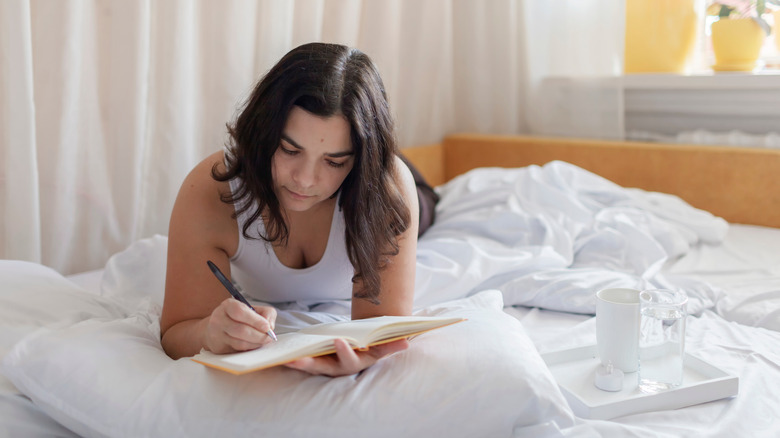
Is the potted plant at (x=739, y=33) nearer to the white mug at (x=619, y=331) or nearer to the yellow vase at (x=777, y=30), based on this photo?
the yellow vase at (x=777, y=30)

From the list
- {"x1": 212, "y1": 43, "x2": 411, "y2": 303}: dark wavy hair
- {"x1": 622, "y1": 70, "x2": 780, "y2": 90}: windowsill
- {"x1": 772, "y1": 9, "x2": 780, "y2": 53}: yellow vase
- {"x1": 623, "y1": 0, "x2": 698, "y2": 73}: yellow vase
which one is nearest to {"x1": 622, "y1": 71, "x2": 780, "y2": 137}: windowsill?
{"x1": 622, "y1": 70, "x2": 780, "y2": 90}: windowsill

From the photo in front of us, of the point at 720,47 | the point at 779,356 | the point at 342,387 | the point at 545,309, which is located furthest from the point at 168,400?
the point at 720,47

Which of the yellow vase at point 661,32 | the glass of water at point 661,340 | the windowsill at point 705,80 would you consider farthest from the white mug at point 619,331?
the yellow vase at point 661,32

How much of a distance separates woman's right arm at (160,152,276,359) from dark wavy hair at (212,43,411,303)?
34 mm

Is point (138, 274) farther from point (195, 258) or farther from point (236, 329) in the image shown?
point (236, 329)

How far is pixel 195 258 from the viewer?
1100 mm

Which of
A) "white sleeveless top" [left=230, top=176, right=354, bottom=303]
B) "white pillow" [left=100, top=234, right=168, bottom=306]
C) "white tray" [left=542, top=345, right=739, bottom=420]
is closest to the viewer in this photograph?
"white tray" [left=542, top=345, right=739, bottom=420]

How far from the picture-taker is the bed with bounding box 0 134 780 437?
827 millimetres

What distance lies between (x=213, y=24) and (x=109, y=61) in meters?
0.29

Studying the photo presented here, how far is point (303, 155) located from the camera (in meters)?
1.00

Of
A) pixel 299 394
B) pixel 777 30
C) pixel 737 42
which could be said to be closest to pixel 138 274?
pixel 299 394

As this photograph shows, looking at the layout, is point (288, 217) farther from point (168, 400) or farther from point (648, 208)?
point (648, 208)

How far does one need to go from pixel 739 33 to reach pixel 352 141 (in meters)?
1.71

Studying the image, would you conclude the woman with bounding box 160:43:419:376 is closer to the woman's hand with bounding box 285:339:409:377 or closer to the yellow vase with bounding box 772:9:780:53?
the woman's hand with bounding box 285:339:409:377
